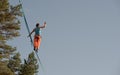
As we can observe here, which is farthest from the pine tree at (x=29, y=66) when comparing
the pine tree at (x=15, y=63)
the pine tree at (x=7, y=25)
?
the pine tree at (x=7, y=25)

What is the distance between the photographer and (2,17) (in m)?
33.3

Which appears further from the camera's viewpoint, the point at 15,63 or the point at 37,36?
the point at 15,63

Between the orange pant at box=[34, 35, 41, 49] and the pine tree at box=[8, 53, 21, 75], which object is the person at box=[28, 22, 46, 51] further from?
the pine tree at box=[8, 53, 21, 75]

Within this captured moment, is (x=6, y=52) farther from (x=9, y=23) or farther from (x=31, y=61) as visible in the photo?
(x=31, y=61)

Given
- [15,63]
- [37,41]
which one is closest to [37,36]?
[37,41]

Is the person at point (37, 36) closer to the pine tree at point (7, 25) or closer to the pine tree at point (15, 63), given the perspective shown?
the pine tree at point (7, 25)

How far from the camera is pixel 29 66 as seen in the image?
55969 mm

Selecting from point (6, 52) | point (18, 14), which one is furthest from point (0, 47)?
point (18, 14)

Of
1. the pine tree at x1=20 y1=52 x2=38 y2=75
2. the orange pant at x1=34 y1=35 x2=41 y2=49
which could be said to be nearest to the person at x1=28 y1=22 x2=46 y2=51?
the orange pant at x1=34 y1=35 x2=41 y2=49

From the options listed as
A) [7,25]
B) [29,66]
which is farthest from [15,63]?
[7,25]

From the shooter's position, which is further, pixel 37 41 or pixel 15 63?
pixel 15 63

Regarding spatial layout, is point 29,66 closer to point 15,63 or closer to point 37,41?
point 15,63

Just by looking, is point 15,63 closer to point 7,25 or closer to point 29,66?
point 29,66

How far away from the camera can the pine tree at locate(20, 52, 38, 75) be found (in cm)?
5494
